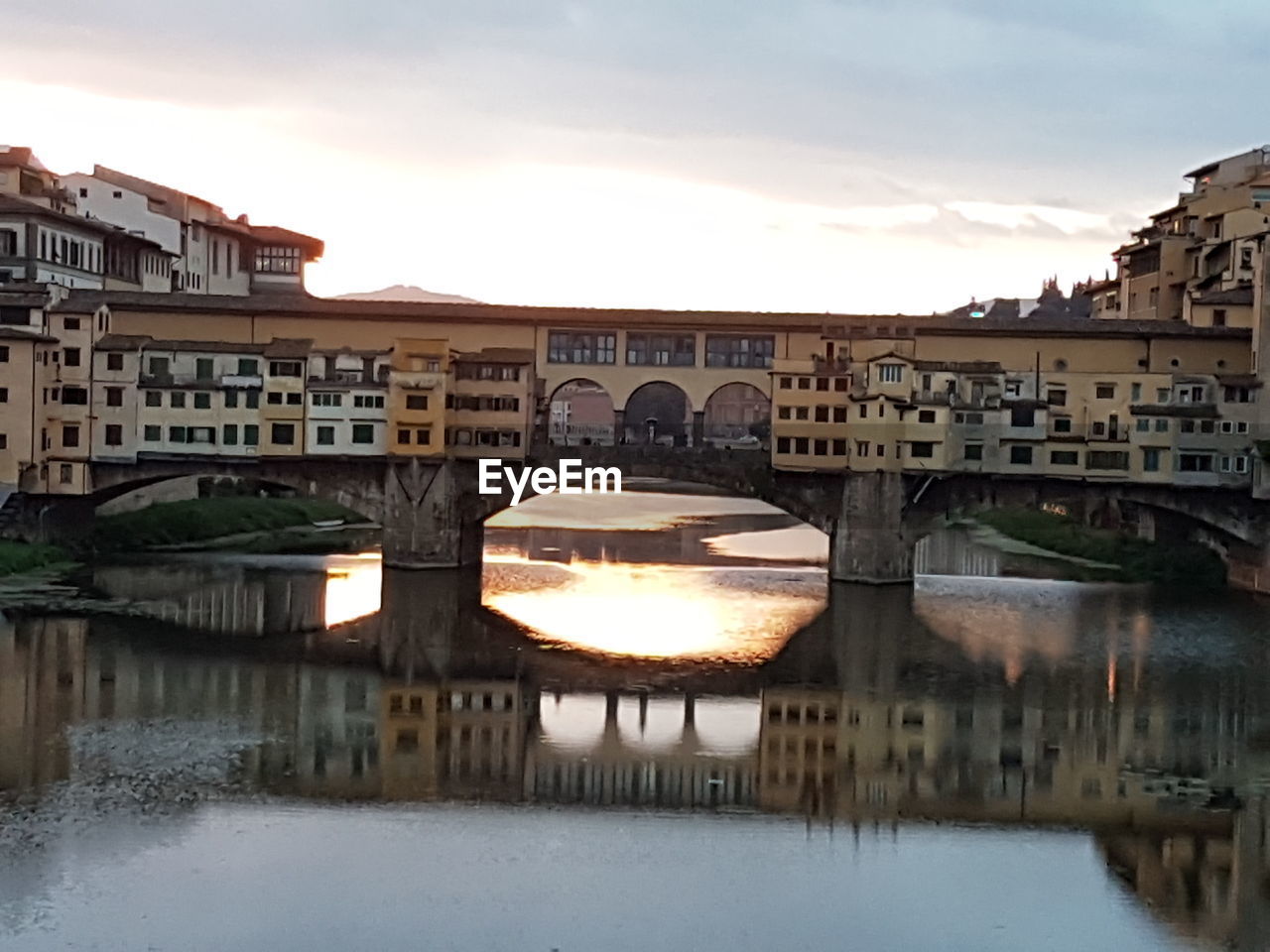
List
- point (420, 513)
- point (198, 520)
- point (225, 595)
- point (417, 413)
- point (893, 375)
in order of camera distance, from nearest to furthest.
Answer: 1. point (225, 595)
2. point (417, 413)
3. point (893, 375)
4. point (420, 513)
5. point (198, 520)

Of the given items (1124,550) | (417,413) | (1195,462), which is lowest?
(1124,550)

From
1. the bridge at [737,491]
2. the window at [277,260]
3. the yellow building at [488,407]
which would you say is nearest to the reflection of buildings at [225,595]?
the bridge at [737,491]

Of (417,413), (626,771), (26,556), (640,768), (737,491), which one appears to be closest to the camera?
(626,771)

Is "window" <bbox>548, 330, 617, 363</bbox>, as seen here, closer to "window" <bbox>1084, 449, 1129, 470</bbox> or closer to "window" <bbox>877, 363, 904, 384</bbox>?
"window" <bbox>877, 363, 904, 384</bbox>

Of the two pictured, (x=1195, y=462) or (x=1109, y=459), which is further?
(x=1109, y=459)

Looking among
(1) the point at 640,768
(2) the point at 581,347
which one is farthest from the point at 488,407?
(1) the point at 640,768

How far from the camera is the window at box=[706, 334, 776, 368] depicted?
3806cm

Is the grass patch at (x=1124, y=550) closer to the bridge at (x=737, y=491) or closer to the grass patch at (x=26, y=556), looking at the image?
the bridge at (x=737, y=491)

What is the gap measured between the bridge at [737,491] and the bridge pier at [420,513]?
2 cm

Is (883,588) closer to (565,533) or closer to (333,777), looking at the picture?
(565,533)

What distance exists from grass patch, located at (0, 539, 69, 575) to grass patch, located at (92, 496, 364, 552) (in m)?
2.41

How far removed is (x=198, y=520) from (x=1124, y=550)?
23713mm

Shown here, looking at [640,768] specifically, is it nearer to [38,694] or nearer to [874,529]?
[38,694]

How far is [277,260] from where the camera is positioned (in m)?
57.0
